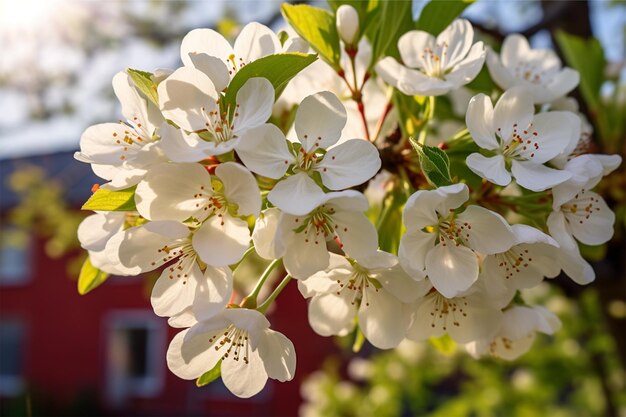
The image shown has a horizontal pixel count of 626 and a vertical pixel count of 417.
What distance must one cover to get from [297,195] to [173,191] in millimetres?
143

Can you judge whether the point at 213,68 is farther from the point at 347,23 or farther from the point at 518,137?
the point at 518,137

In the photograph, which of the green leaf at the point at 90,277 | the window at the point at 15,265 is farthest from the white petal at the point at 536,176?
the window at the point at 15,265

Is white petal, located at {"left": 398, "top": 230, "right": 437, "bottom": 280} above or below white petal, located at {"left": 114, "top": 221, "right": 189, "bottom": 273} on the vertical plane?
above

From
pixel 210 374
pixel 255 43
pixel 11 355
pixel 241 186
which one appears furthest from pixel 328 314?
pixel 11 355

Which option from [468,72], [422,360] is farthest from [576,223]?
[422,360]

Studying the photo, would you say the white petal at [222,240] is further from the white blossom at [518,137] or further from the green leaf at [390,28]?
the green leaf at [390,28]

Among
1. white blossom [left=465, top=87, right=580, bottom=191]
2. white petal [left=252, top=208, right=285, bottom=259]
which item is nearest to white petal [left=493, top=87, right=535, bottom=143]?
white blossom [left=465, top=87, right=580, bottom=191]

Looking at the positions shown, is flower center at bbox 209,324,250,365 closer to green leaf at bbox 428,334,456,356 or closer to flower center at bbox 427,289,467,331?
flower center at bbox 427,289,467,331

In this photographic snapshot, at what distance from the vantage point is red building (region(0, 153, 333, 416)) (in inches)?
435

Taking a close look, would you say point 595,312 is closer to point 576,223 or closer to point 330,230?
point 576,223

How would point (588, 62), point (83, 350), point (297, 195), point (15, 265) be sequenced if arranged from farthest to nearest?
point (15, 265) < point (83, 350) < point (588, 62) < point (297, 195)

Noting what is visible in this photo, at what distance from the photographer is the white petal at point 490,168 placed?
2.50 feet

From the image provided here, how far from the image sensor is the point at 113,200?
80 centimetres

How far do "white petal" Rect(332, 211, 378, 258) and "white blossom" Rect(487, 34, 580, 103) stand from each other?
16.5 inches
